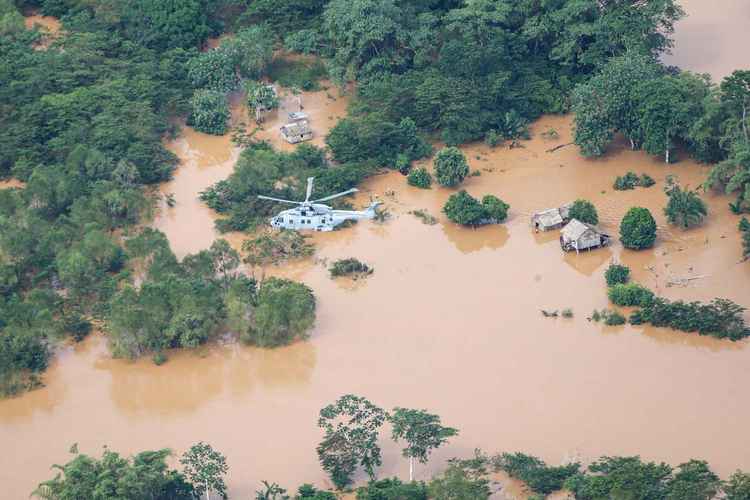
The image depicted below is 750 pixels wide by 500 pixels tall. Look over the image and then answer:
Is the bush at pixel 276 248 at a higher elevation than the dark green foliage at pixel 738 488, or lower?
higher

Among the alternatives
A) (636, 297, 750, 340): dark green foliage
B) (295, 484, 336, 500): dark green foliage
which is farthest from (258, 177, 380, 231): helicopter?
(295, 484, 336, 500): dark green foliage

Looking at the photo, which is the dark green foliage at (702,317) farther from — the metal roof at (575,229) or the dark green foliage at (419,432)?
the dark green foliage at (419,432)

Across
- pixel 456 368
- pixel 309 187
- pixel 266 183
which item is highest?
pixel 266 183

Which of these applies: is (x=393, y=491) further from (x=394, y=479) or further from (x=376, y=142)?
(x=376, y=142)

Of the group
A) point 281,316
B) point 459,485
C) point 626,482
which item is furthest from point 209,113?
point 626,482

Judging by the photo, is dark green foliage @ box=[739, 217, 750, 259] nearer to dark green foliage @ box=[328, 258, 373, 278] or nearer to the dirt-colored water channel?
the dirt-colored water channel

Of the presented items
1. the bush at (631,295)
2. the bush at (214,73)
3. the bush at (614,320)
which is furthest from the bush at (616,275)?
the bush at (214,73)
